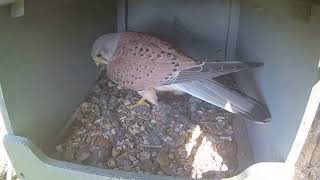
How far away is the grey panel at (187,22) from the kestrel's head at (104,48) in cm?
43

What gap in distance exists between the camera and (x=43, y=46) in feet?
5.37

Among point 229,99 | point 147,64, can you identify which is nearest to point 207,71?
point 229,99

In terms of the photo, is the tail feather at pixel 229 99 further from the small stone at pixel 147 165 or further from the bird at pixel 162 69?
the small stone at pixel 147 165

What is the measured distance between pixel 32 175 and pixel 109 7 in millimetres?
1177

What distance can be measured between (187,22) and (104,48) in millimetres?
616

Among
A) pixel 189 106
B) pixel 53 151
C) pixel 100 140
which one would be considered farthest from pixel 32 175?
pixel 189 106

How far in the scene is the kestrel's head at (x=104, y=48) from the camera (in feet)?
6.70

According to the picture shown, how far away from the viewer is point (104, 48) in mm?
2043

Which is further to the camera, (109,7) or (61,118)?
(109,7)

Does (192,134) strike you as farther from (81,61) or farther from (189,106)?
(81,61)

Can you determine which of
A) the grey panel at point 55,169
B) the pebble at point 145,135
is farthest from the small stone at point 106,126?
the grey panel at point 55,169

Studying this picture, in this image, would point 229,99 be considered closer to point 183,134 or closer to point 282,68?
point 183,134

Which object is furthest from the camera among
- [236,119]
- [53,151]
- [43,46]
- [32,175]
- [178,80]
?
[236,119]

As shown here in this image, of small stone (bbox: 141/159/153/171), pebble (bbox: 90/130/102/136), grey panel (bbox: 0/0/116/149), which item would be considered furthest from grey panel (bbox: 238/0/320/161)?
grey panel (bbox: 0/0/116/149)
